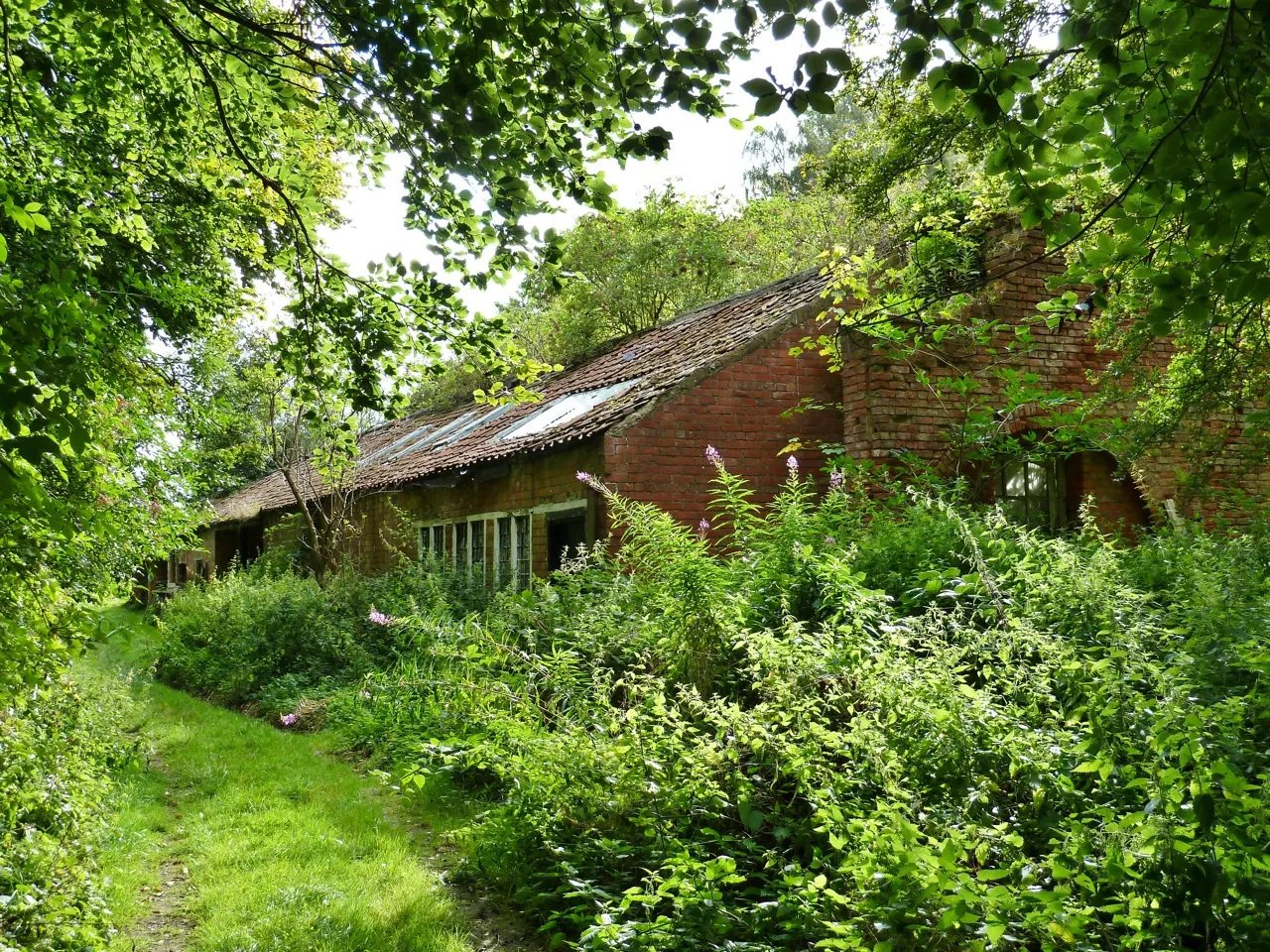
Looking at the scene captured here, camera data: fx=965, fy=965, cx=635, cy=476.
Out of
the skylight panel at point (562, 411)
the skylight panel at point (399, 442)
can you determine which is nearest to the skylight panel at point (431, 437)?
the skylight panel at point (399, 442)

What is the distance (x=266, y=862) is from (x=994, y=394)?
913 centimetres

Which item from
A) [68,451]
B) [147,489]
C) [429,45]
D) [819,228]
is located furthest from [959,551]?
[819,228]

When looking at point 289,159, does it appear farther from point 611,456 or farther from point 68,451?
point 611,456

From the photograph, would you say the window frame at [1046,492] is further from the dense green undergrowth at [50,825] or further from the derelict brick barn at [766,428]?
the dense green undergrowth at [50,825]

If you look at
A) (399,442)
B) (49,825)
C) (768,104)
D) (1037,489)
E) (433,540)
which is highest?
(399,442)

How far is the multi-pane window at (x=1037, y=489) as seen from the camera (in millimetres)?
11672

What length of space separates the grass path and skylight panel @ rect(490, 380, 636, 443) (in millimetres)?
5373

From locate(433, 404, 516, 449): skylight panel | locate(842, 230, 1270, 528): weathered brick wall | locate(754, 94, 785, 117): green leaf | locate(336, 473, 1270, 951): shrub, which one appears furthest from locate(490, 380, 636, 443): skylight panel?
locate(754, 94, 785, 117): green leaf

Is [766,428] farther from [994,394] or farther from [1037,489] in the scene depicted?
[1037,489]

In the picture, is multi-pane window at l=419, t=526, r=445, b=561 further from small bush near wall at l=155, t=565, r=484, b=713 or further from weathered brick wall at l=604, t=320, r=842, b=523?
weathered brick wall at l=604, t=320, r=842, b=523

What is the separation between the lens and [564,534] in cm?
1272

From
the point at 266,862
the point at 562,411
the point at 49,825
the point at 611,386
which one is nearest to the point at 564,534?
the point at 562,411

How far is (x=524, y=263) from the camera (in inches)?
216

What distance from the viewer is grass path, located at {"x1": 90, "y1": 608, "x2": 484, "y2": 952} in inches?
192
